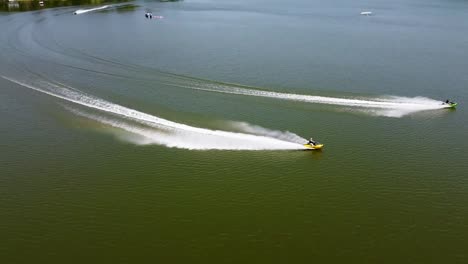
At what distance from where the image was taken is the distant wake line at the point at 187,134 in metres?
21.7

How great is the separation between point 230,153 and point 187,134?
311 cm

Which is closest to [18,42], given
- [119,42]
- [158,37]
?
[119,42]

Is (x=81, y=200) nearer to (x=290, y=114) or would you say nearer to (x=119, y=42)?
(x=290, y=114)

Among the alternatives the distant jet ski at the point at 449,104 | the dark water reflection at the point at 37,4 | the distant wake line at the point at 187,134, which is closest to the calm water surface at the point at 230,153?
the distant wake line at the point at 187,134

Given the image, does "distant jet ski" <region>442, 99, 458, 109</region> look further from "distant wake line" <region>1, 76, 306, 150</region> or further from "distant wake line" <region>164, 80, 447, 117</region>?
"distant wake line" <region>1, 76, 306, 150</region>

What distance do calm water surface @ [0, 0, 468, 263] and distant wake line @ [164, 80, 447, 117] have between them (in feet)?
0.47

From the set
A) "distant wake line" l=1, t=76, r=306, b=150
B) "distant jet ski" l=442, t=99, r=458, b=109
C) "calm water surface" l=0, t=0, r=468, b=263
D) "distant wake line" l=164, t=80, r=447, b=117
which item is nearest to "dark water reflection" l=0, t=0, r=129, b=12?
"calm water surface" l=0, t=0, r=468, b=263

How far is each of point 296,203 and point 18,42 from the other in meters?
35.5

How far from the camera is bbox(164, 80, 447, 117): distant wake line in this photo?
26.3 m

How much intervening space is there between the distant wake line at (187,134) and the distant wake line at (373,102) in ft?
17.6

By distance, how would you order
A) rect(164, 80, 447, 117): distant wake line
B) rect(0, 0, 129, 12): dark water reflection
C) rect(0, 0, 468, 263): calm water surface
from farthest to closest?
rect(0, 0, 129, 12): dark water reflection
rect(164, 80, 447, 117): distant wake line
rect(0, 0, 468, 263): calm water surface

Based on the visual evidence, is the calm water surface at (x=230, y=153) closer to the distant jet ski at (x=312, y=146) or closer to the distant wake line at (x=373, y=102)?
the distant wake line at (x=373, y=102)

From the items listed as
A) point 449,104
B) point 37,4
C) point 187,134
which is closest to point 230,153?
point 187,134

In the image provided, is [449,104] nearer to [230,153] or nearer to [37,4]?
[230,153]
